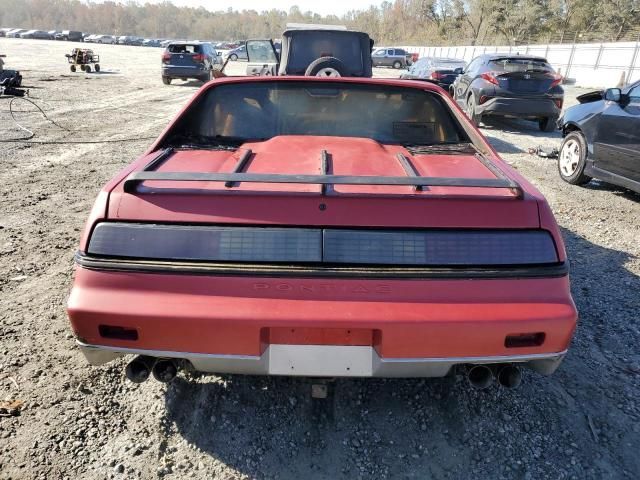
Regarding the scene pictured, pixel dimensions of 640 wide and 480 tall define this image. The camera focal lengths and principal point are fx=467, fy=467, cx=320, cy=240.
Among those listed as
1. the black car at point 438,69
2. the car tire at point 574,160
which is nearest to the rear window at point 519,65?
the car tire at point 574,160

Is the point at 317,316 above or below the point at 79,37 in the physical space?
above

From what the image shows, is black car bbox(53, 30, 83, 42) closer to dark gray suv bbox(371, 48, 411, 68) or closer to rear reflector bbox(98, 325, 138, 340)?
dark gray suv bbox(371, 48, 411, 68)

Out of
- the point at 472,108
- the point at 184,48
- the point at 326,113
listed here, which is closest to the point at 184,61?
the point at 184,48

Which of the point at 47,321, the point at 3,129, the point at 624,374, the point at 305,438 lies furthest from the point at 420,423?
the point at 3,129

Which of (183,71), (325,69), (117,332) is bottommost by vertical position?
(183,71)

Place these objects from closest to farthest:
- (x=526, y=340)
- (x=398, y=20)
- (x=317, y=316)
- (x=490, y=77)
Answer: (x=317, y=316)
(x=526, y=340)
(x=490, y=77)
(x=398, y=20)

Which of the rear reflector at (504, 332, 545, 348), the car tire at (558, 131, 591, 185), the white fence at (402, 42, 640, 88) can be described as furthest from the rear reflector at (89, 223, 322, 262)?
the white fence at (402, 42, 640, 88)

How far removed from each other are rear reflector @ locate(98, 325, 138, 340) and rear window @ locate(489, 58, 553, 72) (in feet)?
32.2

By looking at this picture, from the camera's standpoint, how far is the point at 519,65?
9688mm

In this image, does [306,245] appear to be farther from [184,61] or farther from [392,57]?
[392,57]

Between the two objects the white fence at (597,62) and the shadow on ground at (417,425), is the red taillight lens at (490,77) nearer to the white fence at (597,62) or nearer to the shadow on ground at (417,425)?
the shadow on ground at (417,425)

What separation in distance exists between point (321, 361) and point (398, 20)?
361ft

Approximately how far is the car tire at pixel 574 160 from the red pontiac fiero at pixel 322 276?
5.02 m

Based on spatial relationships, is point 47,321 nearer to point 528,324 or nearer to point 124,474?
point 124,474
